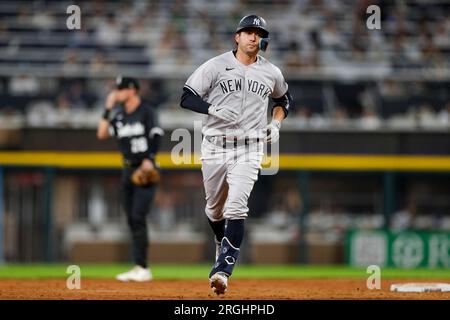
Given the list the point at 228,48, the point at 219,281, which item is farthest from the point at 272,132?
the point at 228,48

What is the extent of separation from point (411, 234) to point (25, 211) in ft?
23.2

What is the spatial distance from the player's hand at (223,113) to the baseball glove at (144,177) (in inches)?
114

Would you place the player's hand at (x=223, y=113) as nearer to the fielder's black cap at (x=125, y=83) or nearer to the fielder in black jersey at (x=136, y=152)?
the fielder in black jersey at (x=136, y=152)

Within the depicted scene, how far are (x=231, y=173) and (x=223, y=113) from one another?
1.63ft

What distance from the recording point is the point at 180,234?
62.1 ft

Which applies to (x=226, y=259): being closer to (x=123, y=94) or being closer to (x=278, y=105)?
(x=278, y=105)

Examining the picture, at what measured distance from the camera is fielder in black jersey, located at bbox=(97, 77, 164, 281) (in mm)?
10797

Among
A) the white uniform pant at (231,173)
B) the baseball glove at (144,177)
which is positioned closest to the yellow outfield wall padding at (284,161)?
the baseball glove at (144,177)

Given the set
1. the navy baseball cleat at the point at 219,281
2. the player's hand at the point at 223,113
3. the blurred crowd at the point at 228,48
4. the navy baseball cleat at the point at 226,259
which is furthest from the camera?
the blurred crowd at the point at 228,48

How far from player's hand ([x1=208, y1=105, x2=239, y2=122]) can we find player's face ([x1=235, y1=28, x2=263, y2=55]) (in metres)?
0.53

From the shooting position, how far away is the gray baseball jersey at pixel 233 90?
320 inches

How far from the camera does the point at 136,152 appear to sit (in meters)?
11.0
